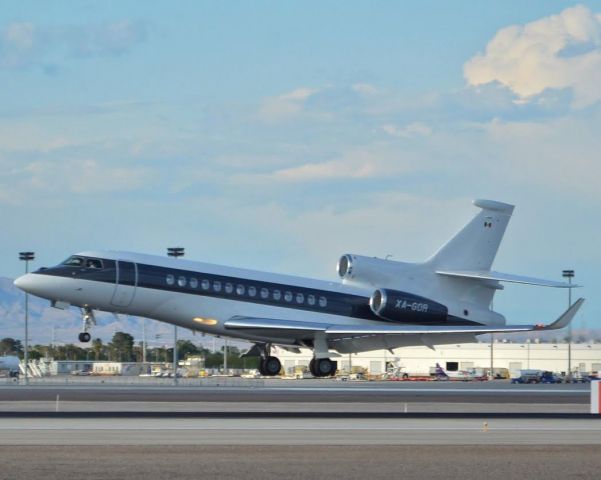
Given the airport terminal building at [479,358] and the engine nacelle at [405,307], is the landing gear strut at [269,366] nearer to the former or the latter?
the engine nacelle at [405,307]

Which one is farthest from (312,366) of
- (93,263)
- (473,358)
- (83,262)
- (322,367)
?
(473,358)

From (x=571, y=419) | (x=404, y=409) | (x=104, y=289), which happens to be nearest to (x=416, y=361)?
(x=104, y=289)

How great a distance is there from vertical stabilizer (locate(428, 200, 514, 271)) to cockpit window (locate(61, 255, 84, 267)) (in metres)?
16.3

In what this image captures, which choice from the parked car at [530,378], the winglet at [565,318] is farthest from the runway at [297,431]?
the parked car at [530,378]

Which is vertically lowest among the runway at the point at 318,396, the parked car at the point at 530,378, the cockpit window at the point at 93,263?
the parked car at the point at 530,378

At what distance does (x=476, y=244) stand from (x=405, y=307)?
503 cm

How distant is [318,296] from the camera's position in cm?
5578

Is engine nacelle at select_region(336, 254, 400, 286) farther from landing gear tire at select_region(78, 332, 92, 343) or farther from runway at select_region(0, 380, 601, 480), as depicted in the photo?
runway at select_region(0, 380, 601, 480)

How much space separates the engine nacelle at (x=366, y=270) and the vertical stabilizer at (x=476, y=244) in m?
2.25
